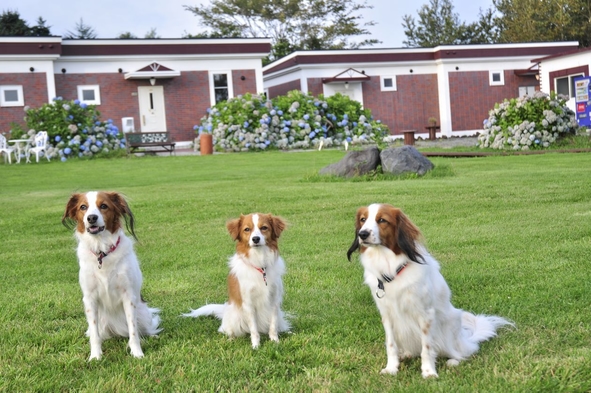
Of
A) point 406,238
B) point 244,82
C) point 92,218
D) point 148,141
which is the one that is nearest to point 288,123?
point 244,82

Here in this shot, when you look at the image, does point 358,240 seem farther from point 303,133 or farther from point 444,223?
point 303,133

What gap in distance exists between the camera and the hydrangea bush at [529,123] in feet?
68.1

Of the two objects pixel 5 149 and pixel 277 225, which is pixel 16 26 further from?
pixel 277 225

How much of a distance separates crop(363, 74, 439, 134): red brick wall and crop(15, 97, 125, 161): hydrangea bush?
14.7 metres

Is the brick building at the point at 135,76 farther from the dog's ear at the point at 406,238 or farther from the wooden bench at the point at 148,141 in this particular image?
the dog's ear at the point at 406,238

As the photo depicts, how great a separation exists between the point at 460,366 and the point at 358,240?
3.08ft

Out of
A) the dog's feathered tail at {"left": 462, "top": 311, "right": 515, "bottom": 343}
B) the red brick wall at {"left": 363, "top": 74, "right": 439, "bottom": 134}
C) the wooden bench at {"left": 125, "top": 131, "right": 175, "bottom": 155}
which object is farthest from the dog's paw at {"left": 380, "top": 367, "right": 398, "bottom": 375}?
the red brick wall at {"left": 363, "top": 74, "right": 439, "bottom": 134}

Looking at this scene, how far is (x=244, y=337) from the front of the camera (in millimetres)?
4758

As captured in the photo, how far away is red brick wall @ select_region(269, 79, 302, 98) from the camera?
3465 cm

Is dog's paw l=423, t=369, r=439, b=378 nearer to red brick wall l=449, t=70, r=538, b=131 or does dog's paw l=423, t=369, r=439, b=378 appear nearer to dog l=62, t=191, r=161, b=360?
dog l=62, t=191, r=161, b=360

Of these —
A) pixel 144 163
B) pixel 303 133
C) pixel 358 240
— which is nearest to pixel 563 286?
pixel 358 240

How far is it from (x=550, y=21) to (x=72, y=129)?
43901 millimetres

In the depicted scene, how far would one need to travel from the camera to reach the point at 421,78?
119 ft

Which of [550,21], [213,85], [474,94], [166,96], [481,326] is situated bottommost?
[481,326]
